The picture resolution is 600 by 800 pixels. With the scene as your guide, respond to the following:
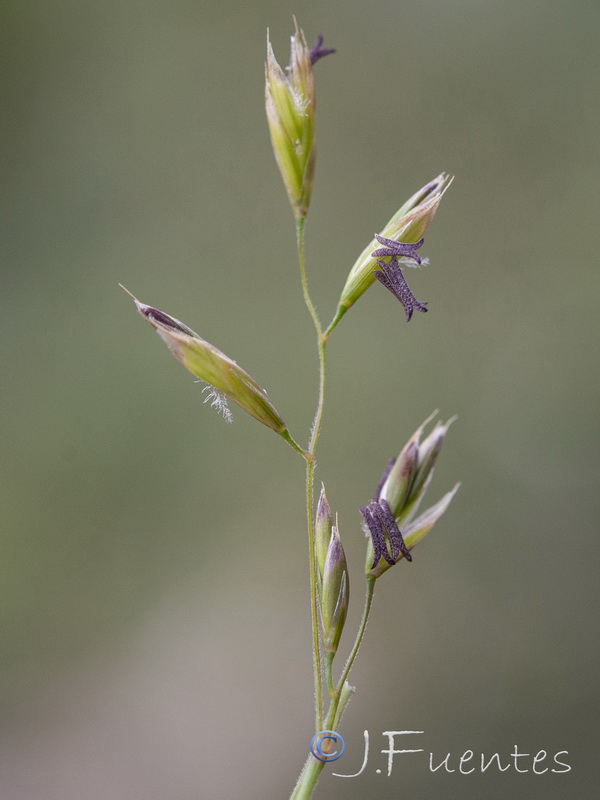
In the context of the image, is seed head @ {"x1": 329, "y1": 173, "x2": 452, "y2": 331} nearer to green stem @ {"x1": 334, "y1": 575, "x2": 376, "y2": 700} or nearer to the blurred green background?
green stem @ {"x1": 334, "y1": 575, "x2": 376, "y2": 700}

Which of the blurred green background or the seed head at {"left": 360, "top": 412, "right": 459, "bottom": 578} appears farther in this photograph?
the blurred green background

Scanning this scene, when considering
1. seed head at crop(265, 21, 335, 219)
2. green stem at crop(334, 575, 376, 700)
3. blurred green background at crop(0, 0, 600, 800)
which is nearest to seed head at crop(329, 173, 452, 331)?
seed head at crop(265, 21, 335, 219)

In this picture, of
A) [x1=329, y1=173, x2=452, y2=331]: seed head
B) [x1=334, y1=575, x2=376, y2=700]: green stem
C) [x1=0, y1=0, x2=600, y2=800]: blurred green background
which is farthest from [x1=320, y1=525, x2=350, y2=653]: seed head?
[x1=0, y1=0, x2=600, y2=800]: blurred green background

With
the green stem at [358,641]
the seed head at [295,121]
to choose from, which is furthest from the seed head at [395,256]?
the green stem at [358,641]

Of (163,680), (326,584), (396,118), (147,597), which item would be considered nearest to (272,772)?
(163,680)

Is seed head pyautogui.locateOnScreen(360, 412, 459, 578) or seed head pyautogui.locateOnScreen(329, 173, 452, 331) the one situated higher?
seed head pyautogui.locateOnScreen(329, 173, 452, 331)

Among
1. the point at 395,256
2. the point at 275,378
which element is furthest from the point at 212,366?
the point at 275,378

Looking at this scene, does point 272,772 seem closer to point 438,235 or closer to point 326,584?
point 326,584

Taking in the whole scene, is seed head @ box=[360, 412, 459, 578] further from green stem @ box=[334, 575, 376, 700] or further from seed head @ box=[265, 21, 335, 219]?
seed head @ box=[265, 21, 335, 219]

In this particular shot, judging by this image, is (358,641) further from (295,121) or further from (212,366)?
(295,121)
